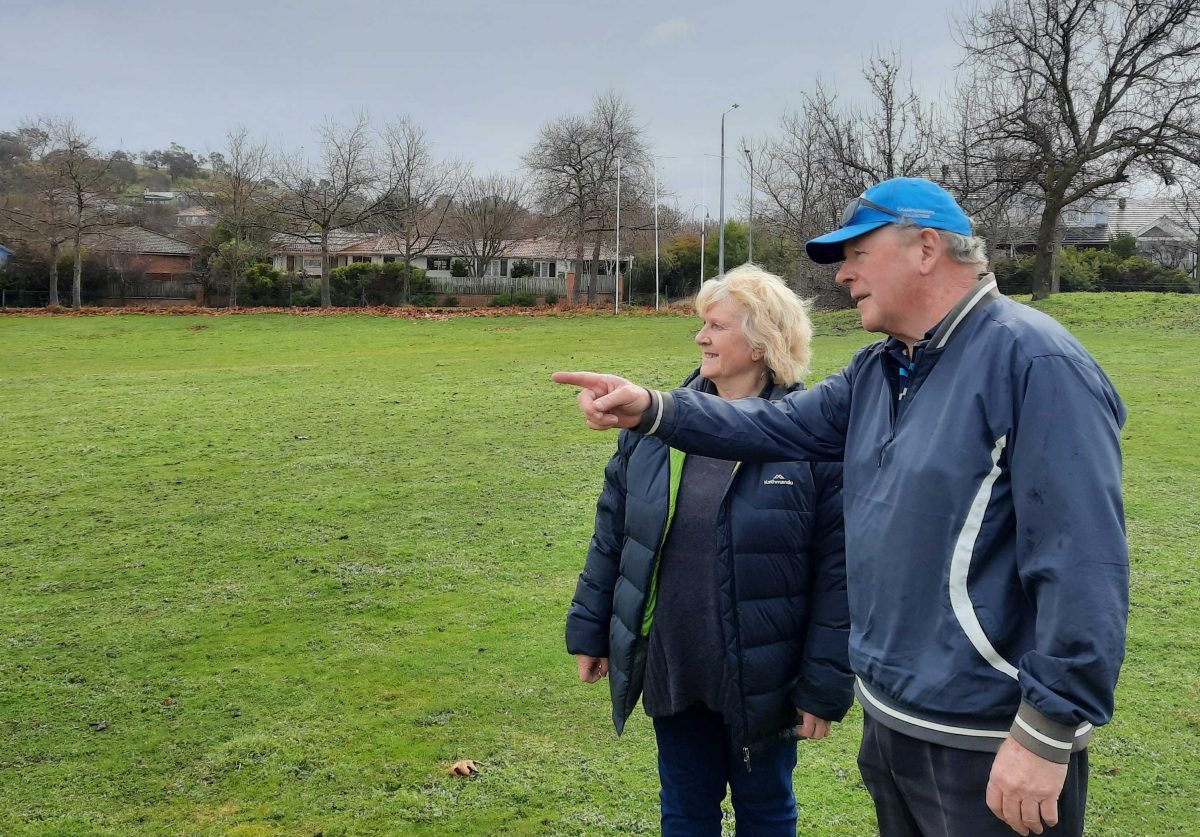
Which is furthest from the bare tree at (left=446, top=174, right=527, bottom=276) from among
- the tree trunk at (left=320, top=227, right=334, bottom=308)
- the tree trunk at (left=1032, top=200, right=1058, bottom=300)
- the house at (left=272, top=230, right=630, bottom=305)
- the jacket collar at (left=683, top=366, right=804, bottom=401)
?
the jacket collar at (left=683, top=366, right=804, bottom=401)

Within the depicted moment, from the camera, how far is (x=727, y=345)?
3199 mm

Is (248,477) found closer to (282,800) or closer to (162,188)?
(282,800)

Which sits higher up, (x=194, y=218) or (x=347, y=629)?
(x=194, y=218)

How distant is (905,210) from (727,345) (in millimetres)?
972

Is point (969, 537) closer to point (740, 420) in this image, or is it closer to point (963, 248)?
point (963, 248)

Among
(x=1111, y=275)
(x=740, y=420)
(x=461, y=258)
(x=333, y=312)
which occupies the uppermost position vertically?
(x=461, y=258)

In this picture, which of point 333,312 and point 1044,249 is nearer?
point 1044,249

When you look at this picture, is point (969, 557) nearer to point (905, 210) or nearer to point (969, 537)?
point (969, 537)

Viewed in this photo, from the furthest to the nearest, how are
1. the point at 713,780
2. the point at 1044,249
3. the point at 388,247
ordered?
the point at 388,247
the point at 1044,249
the point at 713,780

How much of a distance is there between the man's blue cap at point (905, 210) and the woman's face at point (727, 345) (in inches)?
31.1

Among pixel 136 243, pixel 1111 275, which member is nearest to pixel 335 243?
pixel 136 243

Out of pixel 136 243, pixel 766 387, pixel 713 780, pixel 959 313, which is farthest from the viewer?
pixel 136 243

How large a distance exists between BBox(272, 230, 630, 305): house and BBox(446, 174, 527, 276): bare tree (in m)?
0.71

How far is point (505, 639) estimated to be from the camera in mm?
5777
